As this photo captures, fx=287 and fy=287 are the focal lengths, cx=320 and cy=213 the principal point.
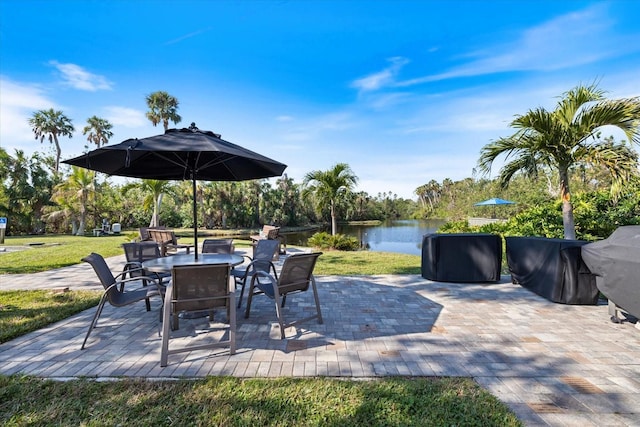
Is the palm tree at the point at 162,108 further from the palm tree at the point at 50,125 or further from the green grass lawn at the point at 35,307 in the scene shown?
the green grass lawn at the point at 35,307

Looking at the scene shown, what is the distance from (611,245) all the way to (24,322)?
6.58 meters

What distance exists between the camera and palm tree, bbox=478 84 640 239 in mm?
4539

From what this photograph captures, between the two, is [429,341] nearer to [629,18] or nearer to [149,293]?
[149,293]

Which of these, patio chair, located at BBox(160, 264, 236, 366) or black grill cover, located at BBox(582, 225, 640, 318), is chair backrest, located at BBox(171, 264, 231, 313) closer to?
patio chair, located at BBox(160, 264, 236, 366)

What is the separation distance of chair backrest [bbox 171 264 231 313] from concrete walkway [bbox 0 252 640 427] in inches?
17.8

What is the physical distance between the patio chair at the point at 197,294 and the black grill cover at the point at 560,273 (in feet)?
14.0

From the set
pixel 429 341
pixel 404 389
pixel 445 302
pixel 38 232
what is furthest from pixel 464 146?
pixel 38 232

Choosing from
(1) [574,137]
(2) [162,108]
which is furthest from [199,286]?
(2) [162,108]

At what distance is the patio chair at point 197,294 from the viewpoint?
7.79 ft

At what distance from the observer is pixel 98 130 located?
30594 mm

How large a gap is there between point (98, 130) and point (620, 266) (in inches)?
1559

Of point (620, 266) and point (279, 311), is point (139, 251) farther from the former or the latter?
point (620, 266)

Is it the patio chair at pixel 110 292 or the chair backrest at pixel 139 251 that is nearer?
the patio chair at pixel 110 292

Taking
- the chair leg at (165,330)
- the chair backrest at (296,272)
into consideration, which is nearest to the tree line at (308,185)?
the chair backrest at (296,272)
